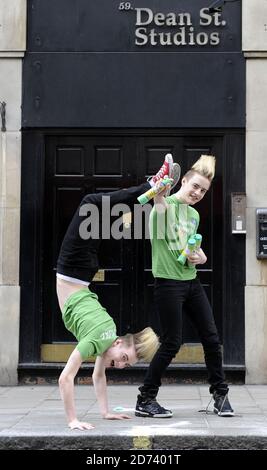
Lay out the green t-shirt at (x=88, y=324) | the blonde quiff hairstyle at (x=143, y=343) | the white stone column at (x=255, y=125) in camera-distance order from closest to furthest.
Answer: the green t-shirt at (x=88, y=324), the blonde quiff hairstyle at (x=143, y=343), the white stone column at (x=255, y=125)

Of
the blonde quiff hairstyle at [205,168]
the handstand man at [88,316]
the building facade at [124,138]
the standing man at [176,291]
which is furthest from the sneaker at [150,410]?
the building facade at [124,138]

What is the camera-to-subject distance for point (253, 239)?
909 cm

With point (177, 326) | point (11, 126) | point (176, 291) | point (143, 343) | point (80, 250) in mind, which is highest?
point (11, 126)

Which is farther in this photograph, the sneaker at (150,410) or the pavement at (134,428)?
the sneaker at (150,410)

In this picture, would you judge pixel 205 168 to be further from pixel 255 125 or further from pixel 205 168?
pixel 255 125

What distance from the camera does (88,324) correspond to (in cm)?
636

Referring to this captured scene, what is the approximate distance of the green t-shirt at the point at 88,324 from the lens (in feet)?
20.7

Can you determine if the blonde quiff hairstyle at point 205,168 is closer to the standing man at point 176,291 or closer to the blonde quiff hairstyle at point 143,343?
the standing man at point 176,291

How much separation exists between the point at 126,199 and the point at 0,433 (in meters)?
2.04

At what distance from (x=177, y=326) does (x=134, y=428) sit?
37.4 inches

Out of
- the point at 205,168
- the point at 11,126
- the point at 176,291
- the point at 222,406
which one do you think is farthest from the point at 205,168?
the point at 11,126

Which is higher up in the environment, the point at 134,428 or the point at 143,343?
the point at 143,343

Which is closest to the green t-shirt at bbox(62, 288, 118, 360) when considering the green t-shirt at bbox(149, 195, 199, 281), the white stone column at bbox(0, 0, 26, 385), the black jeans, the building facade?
the black jeans

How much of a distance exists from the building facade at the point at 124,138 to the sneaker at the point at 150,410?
2.35 meters
